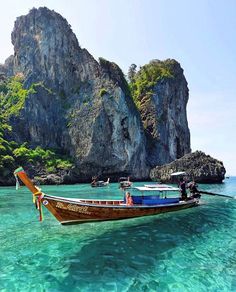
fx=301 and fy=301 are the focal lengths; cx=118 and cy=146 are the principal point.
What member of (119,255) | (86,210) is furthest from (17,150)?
(119,255)

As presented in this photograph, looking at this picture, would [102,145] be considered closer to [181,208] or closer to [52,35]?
[52,35]

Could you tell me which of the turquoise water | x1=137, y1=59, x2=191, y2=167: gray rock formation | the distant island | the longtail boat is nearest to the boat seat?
the longtail boat

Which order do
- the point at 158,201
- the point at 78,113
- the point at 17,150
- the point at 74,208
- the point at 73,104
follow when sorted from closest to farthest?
the point at 74,208
the point at 158,201
the point at 17,150
the point at 78,113
the point at 73,104

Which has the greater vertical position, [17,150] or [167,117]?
[167,117]

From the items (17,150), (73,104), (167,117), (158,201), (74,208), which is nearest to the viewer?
(74,208)

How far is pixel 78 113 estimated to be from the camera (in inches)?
3723

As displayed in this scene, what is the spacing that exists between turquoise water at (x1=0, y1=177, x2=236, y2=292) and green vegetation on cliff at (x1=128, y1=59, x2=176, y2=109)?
9418 centimetres

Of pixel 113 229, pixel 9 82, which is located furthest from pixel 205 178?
pixel 9 82

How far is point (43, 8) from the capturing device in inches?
4272

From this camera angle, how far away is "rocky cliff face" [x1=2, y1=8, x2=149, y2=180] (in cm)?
8844

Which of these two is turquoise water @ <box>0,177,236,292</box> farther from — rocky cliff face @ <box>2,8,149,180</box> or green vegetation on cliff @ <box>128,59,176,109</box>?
green vegetation on cliff @ <box>128,59,176,109</box>

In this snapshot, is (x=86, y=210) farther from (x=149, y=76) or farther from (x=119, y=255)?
(x=149, y=76)

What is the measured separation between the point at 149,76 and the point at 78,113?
36603mm

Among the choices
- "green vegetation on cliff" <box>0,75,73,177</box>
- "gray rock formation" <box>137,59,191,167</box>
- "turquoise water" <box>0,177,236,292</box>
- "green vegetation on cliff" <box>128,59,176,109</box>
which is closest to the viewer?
"turquoise water" <box>0,177,236,292</box>
